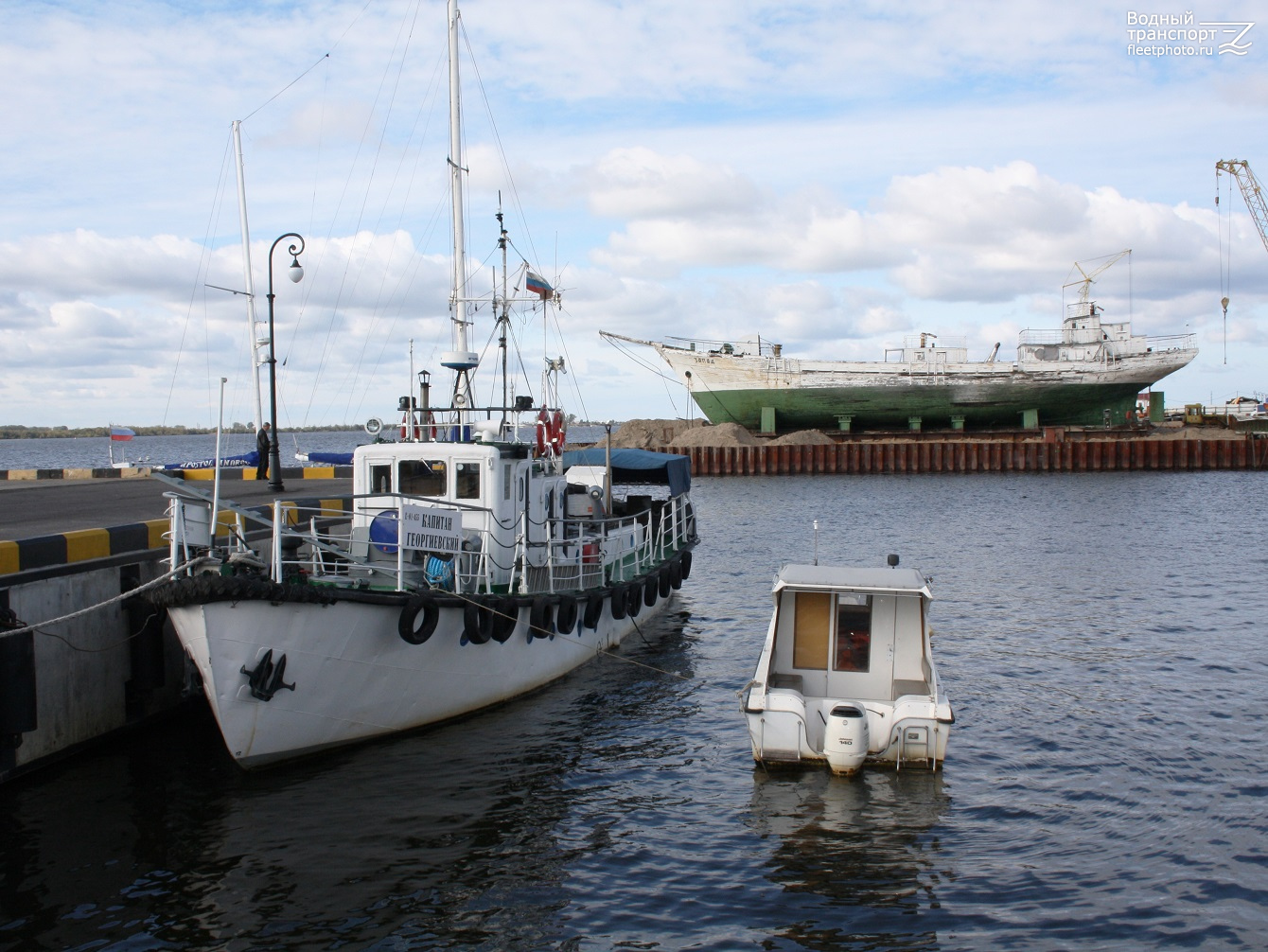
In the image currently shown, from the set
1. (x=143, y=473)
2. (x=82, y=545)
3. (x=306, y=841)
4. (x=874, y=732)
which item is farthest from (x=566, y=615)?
(x=143, y=473)

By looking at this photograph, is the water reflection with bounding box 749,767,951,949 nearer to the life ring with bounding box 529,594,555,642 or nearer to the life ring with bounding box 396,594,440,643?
the life ring with bounding box 529,594,555,642

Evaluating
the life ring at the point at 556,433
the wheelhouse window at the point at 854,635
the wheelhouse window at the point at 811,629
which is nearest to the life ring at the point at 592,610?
the life ring at the point at 556,433

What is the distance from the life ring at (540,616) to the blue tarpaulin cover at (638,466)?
865 cm

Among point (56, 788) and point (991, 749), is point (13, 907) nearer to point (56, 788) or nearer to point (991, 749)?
point (56, 788)

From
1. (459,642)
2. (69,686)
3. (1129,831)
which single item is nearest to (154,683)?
(69,686)

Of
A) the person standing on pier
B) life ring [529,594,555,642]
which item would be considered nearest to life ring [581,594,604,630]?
life ring [529,594,555,642]

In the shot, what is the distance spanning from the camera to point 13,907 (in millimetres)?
8641

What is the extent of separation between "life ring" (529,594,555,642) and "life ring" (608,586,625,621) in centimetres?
228

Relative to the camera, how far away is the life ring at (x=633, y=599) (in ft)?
57.6

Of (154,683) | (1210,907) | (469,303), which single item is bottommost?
(1210,907)

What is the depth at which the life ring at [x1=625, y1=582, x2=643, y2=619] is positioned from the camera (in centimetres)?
1757

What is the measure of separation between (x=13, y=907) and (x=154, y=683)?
4816mm

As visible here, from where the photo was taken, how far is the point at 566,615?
596 inches

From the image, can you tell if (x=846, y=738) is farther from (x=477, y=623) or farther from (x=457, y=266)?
(x=457, y=266)
